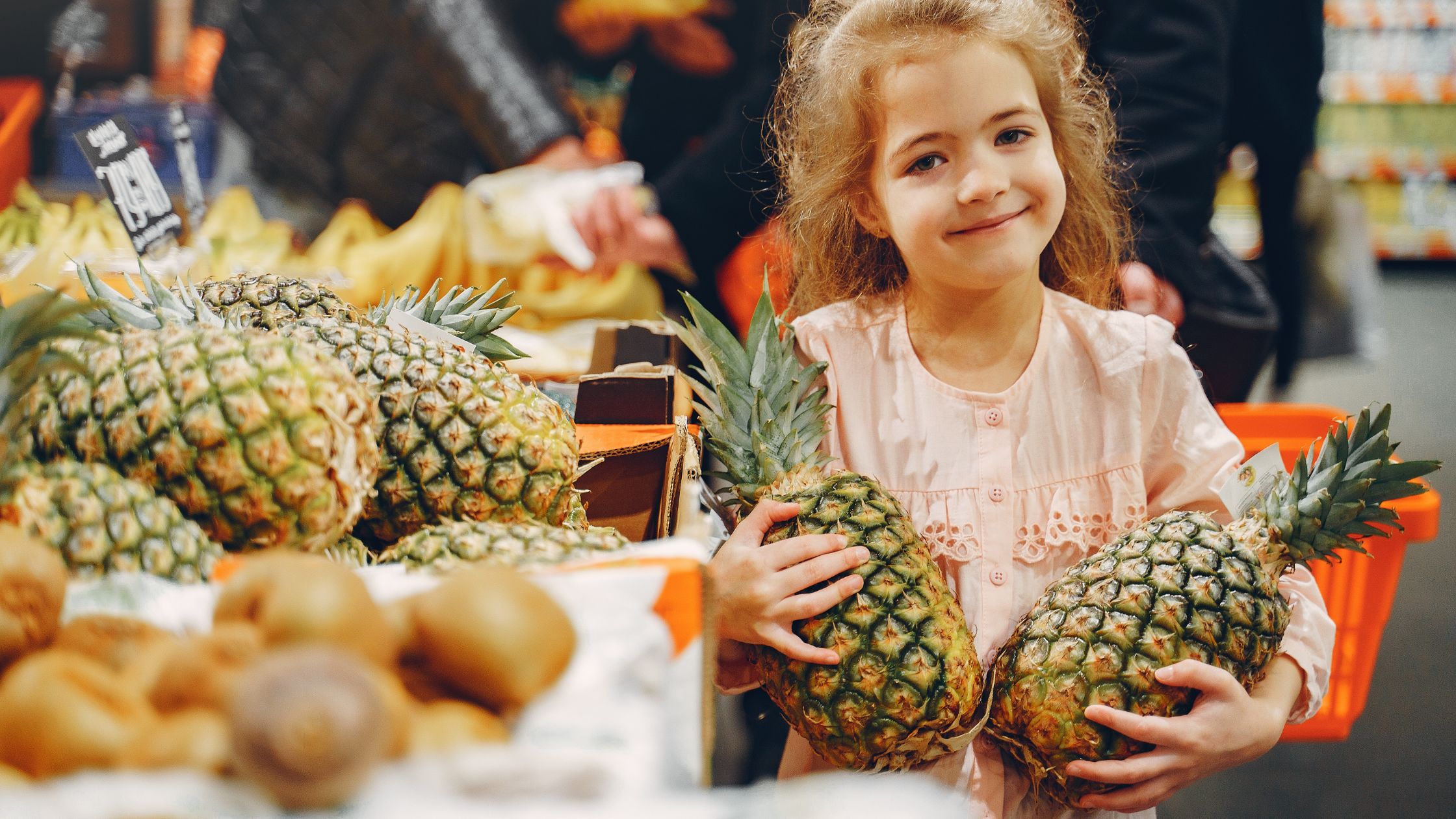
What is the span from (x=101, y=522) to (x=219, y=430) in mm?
118

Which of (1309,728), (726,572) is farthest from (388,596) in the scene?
(1309,728)

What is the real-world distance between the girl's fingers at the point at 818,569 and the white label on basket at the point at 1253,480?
518mm

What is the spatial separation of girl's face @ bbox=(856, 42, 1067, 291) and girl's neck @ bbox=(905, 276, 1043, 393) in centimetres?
13

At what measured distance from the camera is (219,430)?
0.90 meters

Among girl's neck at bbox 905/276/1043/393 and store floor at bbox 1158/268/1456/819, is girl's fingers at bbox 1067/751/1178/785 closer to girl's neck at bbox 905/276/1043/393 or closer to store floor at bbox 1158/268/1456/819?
girl's neck at bbox 905/276/1043/393

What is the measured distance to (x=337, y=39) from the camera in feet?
12.0

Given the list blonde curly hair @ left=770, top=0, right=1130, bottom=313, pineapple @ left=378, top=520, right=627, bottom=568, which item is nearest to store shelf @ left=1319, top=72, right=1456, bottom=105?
blonde curly hair @ left=770, top=0, right=1130, bottom=313

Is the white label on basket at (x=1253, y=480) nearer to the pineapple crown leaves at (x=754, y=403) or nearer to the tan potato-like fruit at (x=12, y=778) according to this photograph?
the pineapple crown leaves at (x=754, y=403)

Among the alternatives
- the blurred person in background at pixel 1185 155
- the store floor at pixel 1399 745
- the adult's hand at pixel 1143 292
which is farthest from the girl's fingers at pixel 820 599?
the store floor at pixel 1399 745

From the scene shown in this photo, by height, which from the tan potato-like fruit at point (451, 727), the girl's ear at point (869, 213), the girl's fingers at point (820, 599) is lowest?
the girl's fingers at point (820, 599)

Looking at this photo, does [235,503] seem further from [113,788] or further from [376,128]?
[376,128]

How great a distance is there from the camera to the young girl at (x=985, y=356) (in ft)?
4.17

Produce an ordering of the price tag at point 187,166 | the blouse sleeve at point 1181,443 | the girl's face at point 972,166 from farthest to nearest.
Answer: the price tag at point 187,166
the blouse sleeve at point 1181,443
the girl's face at point 972,166

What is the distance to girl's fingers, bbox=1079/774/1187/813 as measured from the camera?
120 cm
